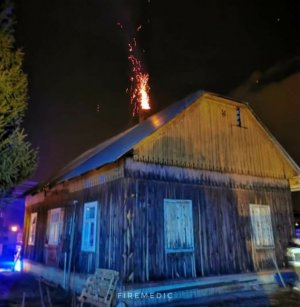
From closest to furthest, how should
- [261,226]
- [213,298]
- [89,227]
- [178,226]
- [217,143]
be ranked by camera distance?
1. [213,298]
2. [178,226]
3. [89,227]
4. [217,143]
5. [261,226]

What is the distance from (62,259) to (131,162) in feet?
17.4

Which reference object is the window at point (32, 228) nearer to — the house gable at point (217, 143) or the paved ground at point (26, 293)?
the paved ground at point (26, 293)

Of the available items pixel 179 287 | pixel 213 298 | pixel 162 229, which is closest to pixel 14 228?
pixel 162 229

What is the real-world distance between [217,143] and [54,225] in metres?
7.52

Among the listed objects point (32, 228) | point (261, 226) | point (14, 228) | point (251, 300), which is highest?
point (14, 228)

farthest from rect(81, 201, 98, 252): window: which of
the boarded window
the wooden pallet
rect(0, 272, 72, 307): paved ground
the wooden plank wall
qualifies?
the boarded window

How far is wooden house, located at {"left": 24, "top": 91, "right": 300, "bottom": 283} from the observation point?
27.7 feet

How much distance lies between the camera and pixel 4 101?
7238 mm

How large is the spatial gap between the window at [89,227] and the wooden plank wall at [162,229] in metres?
0.24

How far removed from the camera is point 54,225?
12.6 metres

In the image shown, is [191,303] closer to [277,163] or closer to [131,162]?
[131,162]

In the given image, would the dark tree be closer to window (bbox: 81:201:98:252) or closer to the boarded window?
window (bbox: 81:201:98:252)

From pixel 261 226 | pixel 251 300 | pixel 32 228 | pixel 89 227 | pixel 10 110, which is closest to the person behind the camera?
pixel 10 110

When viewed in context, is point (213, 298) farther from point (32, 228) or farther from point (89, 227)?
point (32, 228)
